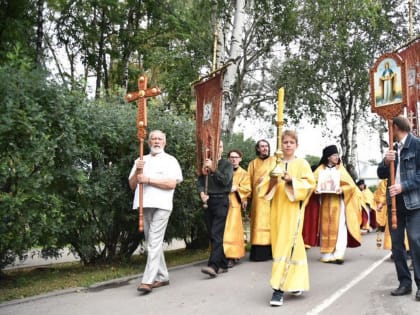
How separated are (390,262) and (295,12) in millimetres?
9481

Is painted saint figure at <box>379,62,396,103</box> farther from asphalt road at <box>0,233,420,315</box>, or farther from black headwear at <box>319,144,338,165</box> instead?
asphalt road at <box>0,233,420,315</box>

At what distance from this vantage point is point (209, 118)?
798 cm

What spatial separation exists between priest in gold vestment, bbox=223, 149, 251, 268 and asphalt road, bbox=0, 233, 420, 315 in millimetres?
556

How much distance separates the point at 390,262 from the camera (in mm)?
8883

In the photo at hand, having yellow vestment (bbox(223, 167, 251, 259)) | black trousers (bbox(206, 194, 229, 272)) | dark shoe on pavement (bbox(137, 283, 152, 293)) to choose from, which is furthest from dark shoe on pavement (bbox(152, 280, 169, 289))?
yellow vestment (bbox(223, 167, 251, 259))

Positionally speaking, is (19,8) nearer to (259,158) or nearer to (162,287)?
(259,158)

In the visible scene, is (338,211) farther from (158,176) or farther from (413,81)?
(158,176)

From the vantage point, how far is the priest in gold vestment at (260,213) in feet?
29.9

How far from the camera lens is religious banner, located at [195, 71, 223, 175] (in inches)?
307

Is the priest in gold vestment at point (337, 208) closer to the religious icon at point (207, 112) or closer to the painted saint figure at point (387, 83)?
the painted saint figure at point (387, 83)

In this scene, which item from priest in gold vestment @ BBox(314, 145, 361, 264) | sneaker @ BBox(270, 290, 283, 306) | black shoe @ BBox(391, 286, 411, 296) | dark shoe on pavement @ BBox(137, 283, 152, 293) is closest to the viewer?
sneaker @ BBox(270, 290, 283, 306)

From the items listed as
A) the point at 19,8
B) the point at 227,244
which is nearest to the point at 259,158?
the point at 227,244

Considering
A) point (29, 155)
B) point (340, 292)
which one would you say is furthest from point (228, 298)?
point (29, 155)

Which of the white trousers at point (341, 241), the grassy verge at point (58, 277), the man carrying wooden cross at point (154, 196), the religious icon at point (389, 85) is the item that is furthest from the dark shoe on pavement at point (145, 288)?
the white trousers at point (341, 241)
